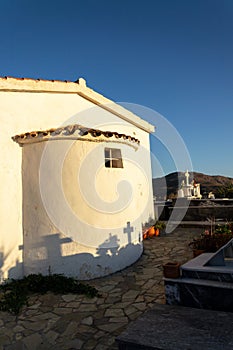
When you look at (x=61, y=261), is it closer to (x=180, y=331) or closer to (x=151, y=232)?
(x=180, y=331)

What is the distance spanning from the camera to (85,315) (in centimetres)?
486

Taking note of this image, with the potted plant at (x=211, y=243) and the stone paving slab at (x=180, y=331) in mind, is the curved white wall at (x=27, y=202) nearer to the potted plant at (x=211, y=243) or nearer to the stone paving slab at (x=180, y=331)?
the potted plant at (x=211, y=243)

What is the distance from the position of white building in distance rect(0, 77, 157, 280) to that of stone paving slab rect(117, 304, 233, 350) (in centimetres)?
338

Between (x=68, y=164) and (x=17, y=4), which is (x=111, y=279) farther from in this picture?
(x=17, y=4)

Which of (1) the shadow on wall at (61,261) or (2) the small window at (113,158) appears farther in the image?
(2) the small window at (113,158)

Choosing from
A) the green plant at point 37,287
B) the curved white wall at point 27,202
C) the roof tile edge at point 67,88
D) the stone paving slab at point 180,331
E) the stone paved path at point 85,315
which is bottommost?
the stone paved path at point 85,315

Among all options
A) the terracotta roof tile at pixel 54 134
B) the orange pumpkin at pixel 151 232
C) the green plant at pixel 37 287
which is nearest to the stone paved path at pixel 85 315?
the green plant at pixel 37 287

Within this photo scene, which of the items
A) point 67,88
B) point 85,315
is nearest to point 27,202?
point 85,315

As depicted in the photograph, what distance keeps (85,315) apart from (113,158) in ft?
15.0

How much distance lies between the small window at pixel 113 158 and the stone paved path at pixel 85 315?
133 inches

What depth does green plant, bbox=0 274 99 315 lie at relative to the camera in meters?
5.74

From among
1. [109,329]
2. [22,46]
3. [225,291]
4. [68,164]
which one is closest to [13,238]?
[68,164]

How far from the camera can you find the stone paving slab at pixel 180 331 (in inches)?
118

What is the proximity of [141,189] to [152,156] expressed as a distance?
3.50 metres
